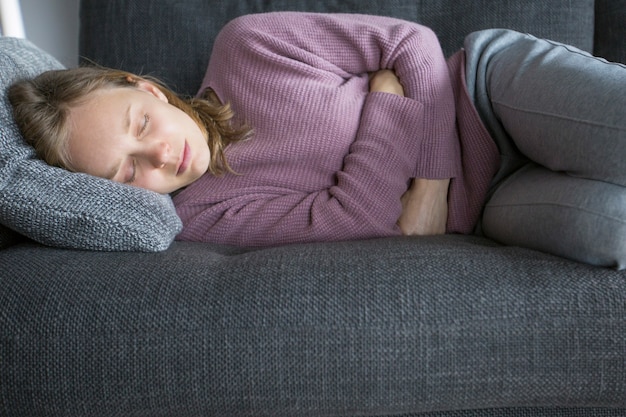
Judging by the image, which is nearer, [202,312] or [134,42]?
[202,312]

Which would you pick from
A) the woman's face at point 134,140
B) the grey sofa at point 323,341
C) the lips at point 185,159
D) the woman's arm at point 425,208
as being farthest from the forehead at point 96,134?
the woman's arm at point 425,208

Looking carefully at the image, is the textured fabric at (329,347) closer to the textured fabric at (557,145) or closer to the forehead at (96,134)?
the textured fabric at (557,145)

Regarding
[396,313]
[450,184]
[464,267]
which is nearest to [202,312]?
[396,313]

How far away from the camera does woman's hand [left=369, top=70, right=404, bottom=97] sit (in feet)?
4.13

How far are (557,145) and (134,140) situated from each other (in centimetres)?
74

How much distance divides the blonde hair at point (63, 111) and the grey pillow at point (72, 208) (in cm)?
3

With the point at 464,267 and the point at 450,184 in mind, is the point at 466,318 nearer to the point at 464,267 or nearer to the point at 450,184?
the point at 464,267

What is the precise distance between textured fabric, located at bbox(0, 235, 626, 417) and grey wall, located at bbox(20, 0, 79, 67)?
173 cm

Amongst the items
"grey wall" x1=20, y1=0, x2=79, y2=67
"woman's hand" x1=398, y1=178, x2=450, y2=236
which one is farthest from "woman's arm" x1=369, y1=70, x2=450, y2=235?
"grey wall" x1=20, y1=0, x2=79, y2=67

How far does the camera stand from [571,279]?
83 cm

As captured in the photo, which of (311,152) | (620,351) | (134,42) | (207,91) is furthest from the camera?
(134,42)

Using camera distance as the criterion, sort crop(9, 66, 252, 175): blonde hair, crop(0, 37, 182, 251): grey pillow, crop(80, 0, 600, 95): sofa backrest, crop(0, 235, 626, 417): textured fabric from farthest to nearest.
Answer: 1. crop(80, 0, 600, 95): sofa backrest
2. crop(9, 66, 252, 175): blonde hair
3. crop(0, 37, 182, 251): grey pillow
4. crop(0, 235, 626, 417): textured fabric

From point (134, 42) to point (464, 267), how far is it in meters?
1.06

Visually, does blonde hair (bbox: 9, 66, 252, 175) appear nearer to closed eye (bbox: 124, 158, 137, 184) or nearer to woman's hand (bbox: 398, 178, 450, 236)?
closed eye (bbox: 124, 158, 137, 184)
